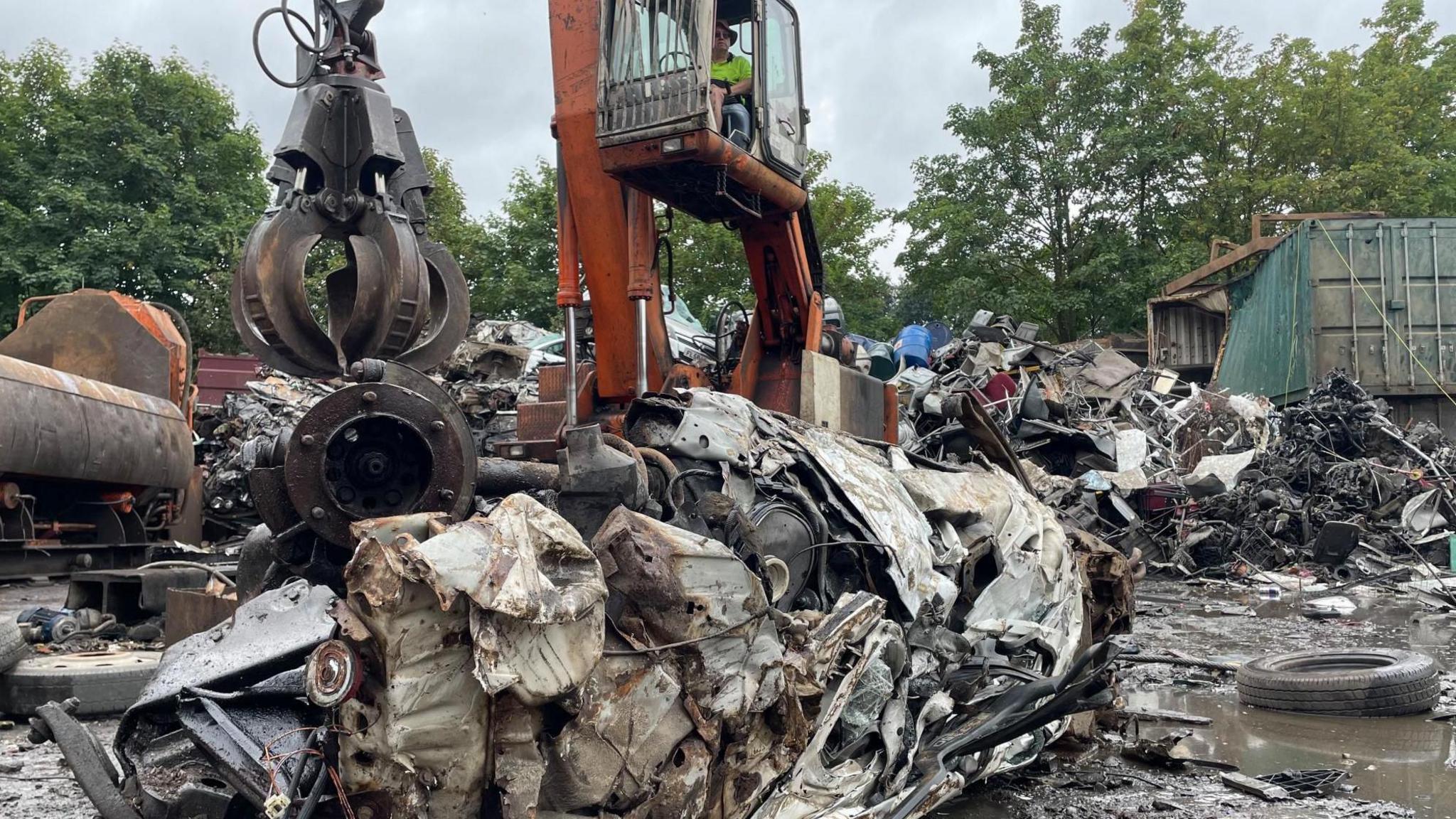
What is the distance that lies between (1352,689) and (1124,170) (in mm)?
23250

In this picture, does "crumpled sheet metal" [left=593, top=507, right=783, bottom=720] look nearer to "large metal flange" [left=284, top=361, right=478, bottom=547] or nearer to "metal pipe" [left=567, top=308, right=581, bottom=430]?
"large metal flange" [left=284, top=361, right=478, bottom=547]

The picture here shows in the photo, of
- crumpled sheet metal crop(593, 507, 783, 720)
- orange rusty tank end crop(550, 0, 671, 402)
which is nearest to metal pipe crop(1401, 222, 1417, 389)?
orange rusty tank end crop(550, 0, 671, 402)

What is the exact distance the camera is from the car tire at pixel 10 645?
479 cm

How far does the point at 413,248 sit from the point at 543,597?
7.42 feet

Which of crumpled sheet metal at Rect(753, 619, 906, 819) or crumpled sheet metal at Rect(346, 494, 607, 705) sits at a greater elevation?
crumpled sheet metal at Rect(346, 494, 607, 705)

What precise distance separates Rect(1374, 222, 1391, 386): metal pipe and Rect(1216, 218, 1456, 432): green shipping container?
0.01 meters

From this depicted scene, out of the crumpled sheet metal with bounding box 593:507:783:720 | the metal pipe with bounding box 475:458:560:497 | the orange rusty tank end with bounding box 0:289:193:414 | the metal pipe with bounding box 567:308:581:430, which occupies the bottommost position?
the crumpled sheet metal with bounding box 593:507:783:720

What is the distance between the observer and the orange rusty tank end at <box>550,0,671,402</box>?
594cm

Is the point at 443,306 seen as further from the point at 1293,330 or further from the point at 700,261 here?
the point at 700,261

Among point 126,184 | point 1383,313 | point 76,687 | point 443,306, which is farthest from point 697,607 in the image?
point 126,184

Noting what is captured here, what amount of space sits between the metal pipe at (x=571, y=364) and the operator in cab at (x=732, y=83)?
4.50ft

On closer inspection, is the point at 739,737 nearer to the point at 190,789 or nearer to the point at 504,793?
the point at 504,793

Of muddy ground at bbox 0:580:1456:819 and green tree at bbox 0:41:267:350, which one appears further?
green tree at bbox 0:41:267:350

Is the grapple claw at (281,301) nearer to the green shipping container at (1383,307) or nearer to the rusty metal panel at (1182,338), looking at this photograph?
the green shipping container at (1383,307)
